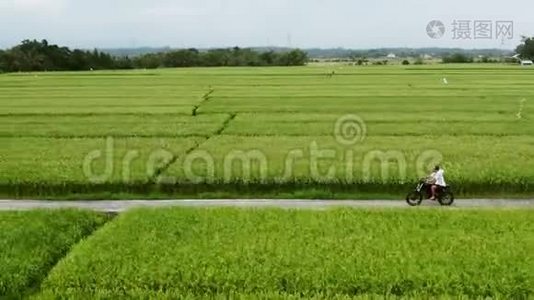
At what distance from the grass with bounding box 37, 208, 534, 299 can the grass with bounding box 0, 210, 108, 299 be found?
0.55 m

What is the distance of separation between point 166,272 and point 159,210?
17.2ft

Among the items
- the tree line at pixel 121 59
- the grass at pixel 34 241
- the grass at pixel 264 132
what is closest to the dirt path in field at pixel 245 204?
the grass at pixel 264 132

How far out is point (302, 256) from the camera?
14758 mm

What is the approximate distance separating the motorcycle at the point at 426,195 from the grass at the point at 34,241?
8677 millimetres

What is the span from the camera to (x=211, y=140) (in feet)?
103

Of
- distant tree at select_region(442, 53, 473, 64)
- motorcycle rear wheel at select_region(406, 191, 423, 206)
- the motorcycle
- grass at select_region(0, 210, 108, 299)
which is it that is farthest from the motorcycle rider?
distant tree at select_region(442, 53, 473, 64)

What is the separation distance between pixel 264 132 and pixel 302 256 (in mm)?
19156

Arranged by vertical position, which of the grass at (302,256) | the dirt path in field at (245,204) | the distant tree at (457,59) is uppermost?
the grass at (302,256)

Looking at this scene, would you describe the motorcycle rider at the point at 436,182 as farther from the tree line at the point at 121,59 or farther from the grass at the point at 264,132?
the tree line at the point at 121,59

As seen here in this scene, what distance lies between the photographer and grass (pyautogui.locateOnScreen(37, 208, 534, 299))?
13180mm

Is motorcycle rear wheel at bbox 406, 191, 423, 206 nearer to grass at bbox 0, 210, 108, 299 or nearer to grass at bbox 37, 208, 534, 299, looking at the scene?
grass at bbox 37, 208, 534, 299

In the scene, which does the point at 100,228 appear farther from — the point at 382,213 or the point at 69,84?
the point at 69,84

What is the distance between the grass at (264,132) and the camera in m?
23.1

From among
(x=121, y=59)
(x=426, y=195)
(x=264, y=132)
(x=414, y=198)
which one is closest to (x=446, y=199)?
(x=426, y=195)
